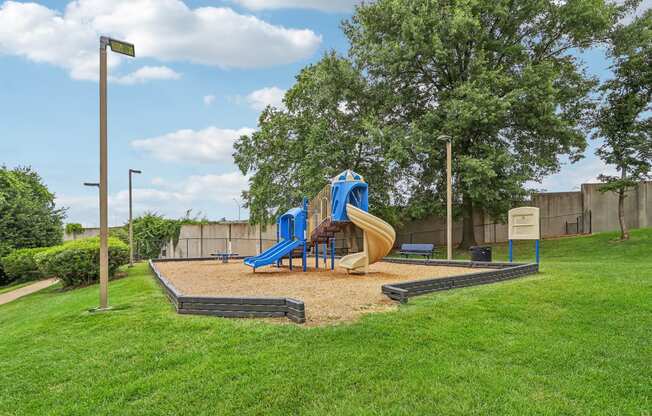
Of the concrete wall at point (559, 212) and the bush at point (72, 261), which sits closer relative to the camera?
the bush at point (72, 261)

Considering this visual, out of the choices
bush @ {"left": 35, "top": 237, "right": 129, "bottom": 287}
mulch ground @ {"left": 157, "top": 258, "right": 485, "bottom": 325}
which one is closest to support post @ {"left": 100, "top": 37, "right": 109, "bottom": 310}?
mulch ground @ {"left": 157, "top": 258, "right": 485, "bottom": 325}

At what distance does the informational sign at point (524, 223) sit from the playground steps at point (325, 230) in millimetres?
5538

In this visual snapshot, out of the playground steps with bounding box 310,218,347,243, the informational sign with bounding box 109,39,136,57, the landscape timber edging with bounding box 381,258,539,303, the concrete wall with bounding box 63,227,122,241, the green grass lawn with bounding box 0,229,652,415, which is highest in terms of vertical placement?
the informational sign with bounding box 109,39,136,57

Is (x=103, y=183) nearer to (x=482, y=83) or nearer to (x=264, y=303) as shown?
(x=264, y=303)

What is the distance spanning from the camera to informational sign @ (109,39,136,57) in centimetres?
795

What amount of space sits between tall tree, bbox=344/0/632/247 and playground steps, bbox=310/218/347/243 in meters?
6.84

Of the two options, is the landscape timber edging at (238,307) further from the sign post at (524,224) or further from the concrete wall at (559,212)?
the concrete wall at (559,212)

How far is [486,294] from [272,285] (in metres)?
4.87

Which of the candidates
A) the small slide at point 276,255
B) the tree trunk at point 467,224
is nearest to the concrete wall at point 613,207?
the tree trunk at point 467,224

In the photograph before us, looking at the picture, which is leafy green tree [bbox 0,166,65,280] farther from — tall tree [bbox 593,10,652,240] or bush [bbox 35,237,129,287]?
tall tree [bbox 593,10,652,240]

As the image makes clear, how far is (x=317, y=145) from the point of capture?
21.5m

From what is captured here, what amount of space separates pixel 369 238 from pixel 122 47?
764 cm

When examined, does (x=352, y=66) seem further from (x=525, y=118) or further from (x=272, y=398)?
(x=272, y=398)

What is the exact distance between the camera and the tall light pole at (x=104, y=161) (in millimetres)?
7809
